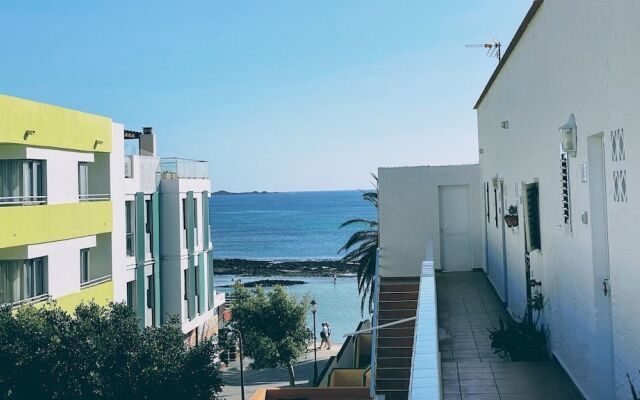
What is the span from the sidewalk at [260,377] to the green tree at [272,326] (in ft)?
3.28

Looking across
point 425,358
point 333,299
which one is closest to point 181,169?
point 425,358

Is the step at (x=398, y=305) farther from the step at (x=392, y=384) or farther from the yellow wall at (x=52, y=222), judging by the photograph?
the yellow wall at (x=52, y=222)

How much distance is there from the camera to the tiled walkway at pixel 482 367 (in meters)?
7.19

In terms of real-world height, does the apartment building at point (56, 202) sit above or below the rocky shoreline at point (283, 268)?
above

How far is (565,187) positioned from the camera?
7.32 m

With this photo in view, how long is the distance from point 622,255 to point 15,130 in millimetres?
14339

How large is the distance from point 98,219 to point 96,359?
757 centimetres

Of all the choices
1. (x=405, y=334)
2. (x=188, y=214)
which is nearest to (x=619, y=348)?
(x=405, y=334)

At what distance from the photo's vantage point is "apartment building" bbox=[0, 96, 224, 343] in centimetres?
1616

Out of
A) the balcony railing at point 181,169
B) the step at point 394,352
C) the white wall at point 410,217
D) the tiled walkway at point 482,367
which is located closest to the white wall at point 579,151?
the tiled walkway at point 482,367

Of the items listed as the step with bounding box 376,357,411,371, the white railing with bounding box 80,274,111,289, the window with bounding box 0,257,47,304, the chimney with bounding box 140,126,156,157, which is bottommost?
the step with bounding box 376,357,411,371

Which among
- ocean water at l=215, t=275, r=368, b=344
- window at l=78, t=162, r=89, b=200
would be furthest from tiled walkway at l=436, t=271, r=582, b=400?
ocean water at l=215, t=275, r=368, b=344

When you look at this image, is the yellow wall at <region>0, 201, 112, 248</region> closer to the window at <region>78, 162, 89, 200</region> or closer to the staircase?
the window at <region>78, 162, 89, 200</region>

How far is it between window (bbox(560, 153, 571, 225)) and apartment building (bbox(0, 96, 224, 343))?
38.8ft
